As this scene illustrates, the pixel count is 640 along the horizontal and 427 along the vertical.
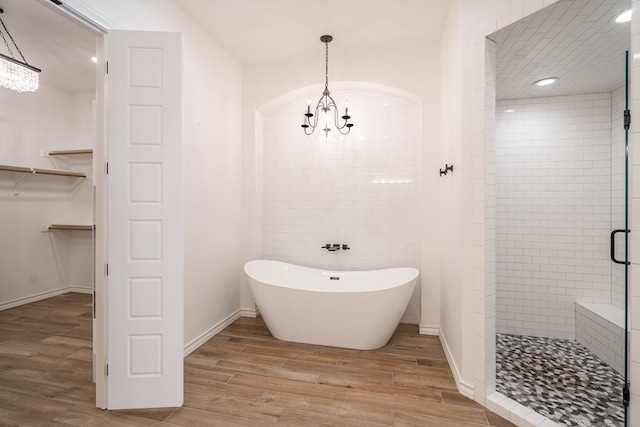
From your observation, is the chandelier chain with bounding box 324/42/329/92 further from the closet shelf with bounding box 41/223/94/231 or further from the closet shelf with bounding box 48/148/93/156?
the closet shelf with bounding box 41/223/94/231

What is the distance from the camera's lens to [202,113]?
304 centimetres

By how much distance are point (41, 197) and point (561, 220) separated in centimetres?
680

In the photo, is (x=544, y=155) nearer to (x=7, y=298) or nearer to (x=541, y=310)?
(x=541, y=310)

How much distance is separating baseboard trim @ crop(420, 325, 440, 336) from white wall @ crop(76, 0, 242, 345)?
7.17 ft

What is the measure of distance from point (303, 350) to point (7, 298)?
417 cm

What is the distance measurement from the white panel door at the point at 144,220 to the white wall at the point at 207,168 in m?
0.55

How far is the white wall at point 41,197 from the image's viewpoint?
4082 mm

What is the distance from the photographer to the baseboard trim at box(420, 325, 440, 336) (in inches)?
129

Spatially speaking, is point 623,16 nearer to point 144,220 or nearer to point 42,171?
point 144,220

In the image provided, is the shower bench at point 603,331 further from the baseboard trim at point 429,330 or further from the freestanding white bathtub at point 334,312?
the freestanding white bathtub at point 334,312

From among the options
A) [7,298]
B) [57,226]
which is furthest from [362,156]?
[7,298]

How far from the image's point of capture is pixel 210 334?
3150 mm

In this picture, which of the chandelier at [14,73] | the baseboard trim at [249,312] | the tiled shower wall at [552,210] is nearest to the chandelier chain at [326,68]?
the tiled shower wall at [552,210]

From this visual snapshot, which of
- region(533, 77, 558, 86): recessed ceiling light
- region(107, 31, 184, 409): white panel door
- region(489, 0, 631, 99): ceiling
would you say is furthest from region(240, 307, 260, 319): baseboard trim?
region(533, 77, 558, 86): recessed ceiling light
